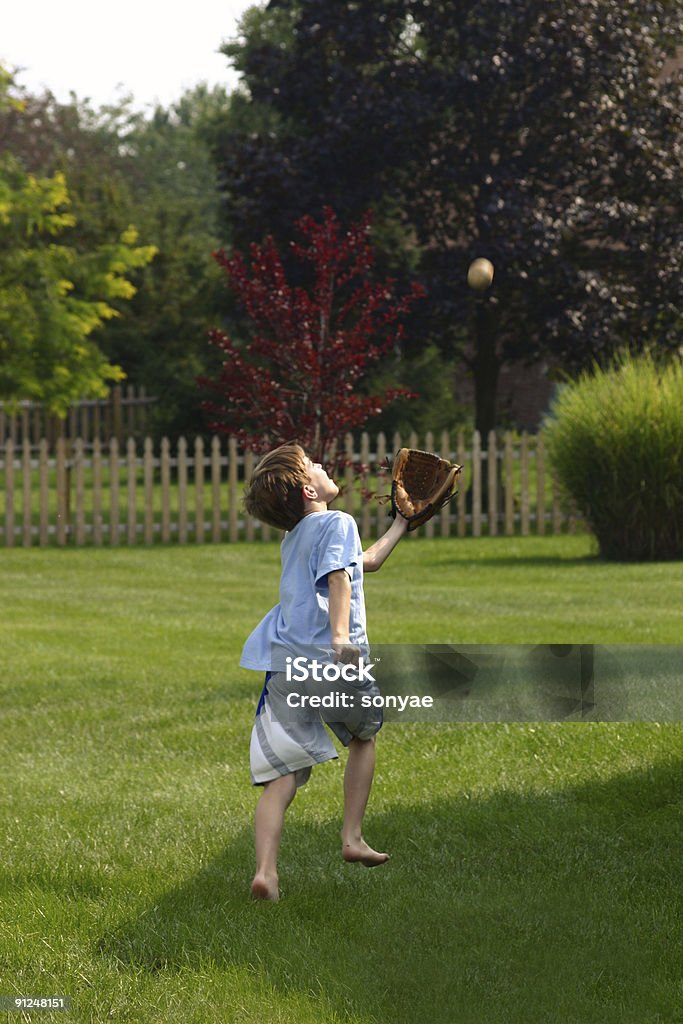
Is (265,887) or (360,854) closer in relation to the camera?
(265,887)

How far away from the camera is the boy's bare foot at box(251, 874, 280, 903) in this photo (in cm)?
425

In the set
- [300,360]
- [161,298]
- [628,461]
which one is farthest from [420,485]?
[161,298]

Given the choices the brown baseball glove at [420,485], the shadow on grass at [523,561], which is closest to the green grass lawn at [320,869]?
the brown baseball glove at [420,485]

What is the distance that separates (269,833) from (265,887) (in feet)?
0.55

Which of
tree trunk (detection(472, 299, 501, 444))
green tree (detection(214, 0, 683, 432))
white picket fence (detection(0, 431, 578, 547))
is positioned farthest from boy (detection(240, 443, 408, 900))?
tree trunk (detection(472, 299, 501, 444))

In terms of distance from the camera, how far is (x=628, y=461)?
1563cm

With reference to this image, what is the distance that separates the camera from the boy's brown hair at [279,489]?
4.38 metres

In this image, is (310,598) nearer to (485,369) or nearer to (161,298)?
(485,369)

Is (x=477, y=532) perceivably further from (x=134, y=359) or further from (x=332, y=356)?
(x=134, y=359)

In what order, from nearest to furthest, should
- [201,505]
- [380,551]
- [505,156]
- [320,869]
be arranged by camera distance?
[380,551] → [320,869] → [201,505] → [505,156]

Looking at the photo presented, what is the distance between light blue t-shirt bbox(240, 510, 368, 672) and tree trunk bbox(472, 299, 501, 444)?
59.8ft

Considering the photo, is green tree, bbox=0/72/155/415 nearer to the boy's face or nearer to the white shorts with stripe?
the boy's face

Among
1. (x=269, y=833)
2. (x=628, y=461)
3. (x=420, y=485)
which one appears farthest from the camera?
(x=628, y=461)

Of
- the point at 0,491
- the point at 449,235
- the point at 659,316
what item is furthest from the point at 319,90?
the point at 0,491
